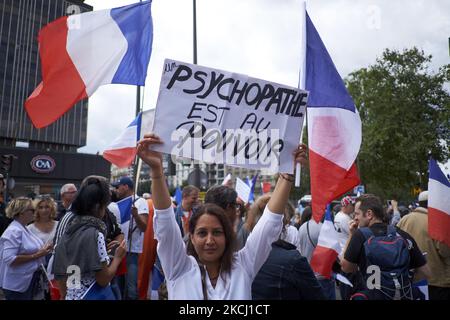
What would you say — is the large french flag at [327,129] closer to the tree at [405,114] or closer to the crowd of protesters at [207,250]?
the crowd of protesters at [207,250]

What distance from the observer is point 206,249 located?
2.20 metres

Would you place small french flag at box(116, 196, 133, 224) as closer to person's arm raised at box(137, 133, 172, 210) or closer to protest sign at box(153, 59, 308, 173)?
protest sign at box(153, 59, 308, 173)

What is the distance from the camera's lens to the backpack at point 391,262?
3.11 meters

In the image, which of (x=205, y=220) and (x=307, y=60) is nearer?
(x=205, y=220)

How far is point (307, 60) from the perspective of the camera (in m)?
3.89

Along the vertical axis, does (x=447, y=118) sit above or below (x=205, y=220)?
above

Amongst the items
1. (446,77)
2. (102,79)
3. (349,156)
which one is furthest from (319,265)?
(446,77)

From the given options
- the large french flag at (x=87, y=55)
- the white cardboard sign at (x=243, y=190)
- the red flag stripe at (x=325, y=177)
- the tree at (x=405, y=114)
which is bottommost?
the red flag stripe at (x=325, y=177)

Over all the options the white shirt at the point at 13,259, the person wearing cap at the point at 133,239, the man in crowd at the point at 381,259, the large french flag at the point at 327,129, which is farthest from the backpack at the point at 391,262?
the white shirt at the point at 13,259

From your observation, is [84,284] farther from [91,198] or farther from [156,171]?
[156,171]

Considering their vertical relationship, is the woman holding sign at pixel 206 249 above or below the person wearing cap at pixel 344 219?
below
